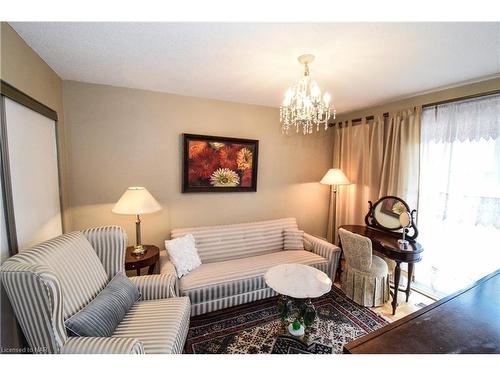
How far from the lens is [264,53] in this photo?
1.71 m

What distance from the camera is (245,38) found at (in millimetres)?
1508

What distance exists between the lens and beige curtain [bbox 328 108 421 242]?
2.74 meters

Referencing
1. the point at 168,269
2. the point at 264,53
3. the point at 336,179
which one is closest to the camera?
the point at 264,53

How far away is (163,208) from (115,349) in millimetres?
1821

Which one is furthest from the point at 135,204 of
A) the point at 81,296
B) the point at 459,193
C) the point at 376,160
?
the point at 459,193

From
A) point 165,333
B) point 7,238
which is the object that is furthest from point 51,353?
point 7,238

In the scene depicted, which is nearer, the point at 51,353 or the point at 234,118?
the point at 51,353

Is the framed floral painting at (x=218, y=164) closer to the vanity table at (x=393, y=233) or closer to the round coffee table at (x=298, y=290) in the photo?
the round coffee table at (x=298, y=290)

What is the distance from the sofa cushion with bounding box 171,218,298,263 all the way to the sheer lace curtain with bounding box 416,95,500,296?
1684 millimetres

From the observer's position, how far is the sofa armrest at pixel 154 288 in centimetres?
183

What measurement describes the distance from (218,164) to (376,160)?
2207 mm

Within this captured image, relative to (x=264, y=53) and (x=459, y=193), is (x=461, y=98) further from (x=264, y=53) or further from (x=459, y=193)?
(x=264, y=53)

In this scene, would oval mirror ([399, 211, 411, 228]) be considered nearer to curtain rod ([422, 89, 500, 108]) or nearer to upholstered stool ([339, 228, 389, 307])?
upholstered stool ([339, 228, 389, 307])
